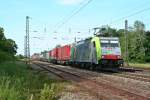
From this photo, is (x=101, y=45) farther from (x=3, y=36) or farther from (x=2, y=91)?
(x=3, y=36)

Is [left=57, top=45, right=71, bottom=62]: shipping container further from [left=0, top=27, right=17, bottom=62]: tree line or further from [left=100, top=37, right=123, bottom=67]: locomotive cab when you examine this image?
[left=100, top=37, right=123, bottom=67]: locomotive cab

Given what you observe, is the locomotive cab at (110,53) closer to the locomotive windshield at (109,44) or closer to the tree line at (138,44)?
the locomotive windshield at (109,44)

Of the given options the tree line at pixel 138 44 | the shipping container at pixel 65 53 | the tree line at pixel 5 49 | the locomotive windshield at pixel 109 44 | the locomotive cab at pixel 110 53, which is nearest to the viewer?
the locomotive cab at pixel 110 53

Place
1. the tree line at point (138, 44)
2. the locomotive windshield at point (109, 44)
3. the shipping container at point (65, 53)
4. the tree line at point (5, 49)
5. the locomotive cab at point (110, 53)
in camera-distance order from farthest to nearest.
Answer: the tree line at point (138, 44) < the shipping container at point (65, 53) < the tree line at point (5, 49) < the locomotive windshield at point (109, 44) < the locomotive cab at point (110, 53)

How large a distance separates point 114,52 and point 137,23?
9444 centimetres

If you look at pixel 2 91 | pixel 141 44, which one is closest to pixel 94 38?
pixel 2 91

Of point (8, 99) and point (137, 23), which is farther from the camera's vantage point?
point (137, 23)

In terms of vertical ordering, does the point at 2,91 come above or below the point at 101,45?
below

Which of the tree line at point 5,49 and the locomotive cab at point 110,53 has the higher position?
the tree line at point 5,49

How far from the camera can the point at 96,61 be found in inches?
1396

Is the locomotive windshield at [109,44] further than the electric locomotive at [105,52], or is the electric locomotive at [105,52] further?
the locomotive windshield at [109,44]

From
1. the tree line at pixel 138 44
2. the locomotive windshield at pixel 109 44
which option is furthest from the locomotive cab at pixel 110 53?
the tree line at pixel 138 44

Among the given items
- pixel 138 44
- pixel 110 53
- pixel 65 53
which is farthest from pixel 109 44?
pixel 138 44

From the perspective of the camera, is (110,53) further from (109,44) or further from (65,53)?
(65,53)
